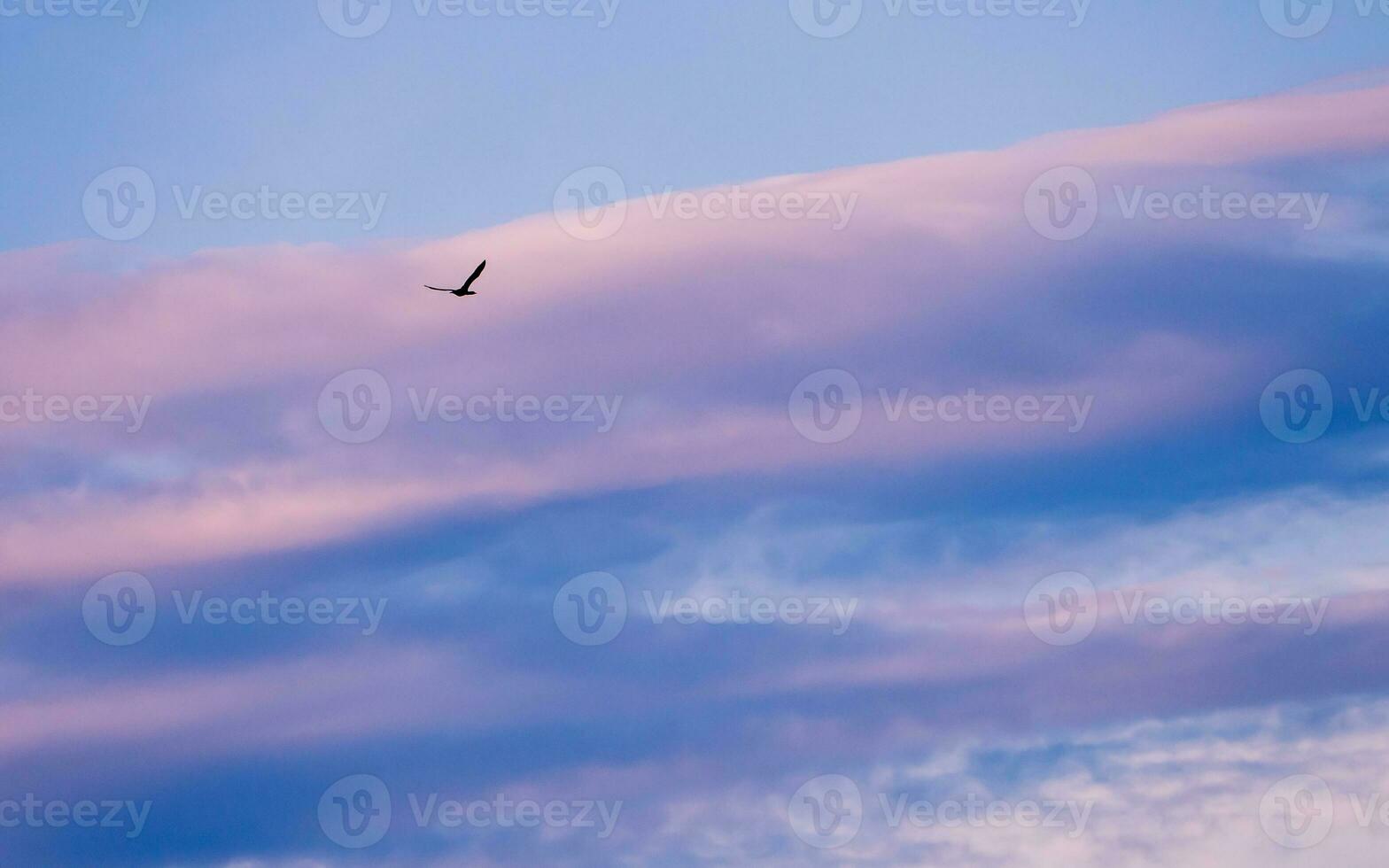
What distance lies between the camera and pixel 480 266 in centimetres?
7844
